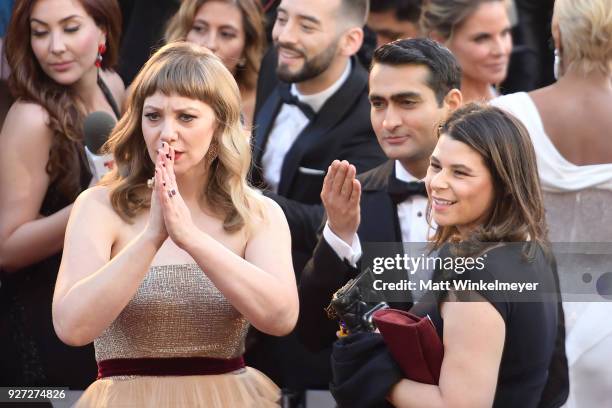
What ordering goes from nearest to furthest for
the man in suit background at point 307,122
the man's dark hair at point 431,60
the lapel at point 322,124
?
the man's dark hair at point 431,60, the man in suit background at point 307,122, the lapel at point 322,124

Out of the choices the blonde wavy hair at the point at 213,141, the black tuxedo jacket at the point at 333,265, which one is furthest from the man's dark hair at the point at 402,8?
the blonde wavy hair at the point at 213,141

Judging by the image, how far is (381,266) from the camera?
425cm

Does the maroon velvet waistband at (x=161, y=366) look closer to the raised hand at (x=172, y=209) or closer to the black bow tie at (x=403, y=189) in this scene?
the raised hand at (x=172, y=209)

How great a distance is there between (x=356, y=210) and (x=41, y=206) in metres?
1.48

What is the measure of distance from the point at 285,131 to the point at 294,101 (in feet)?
0.43

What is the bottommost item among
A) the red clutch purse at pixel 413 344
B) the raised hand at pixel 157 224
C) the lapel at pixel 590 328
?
the lapel at pixel 590 328

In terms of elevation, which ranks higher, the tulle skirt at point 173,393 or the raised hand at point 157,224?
the raised hand at point 157,224

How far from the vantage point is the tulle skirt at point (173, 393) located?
3.77m

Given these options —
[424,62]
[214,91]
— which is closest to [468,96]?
[424,62]

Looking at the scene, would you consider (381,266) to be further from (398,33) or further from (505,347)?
(398,33)

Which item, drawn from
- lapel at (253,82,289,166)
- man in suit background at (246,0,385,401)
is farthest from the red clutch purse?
lapel at (253,82,289,166)

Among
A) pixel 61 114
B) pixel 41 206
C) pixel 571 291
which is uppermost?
pixel 61 114

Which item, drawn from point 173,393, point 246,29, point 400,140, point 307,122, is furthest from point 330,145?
point 173,393

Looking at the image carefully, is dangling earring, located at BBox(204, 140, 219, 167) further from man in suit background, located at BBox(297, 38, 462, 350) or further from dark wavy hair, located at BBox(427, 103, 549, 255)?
dark wavy hair, located at BBox(427, 103, 549, 255)
